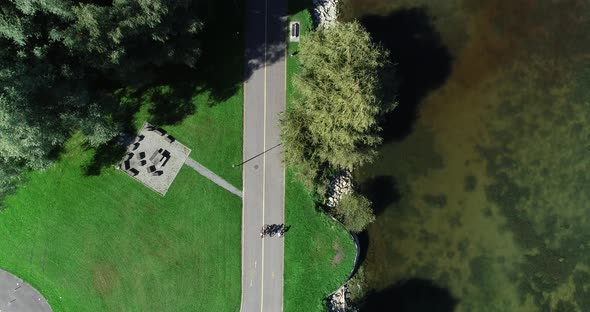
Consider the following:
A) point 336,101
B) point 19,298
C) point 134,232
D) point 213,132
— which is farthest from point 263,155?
point 19,298

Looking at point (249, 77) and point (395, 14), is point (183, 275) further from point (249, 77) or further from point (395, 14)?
point (395, 14)

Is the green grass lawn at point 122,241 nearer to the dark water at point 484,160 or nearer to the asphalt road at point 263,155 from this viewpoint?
the asphalt road at point 263,155

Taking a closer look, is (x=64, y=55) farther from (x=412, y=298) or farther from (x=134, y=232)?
(x=412, y=298)

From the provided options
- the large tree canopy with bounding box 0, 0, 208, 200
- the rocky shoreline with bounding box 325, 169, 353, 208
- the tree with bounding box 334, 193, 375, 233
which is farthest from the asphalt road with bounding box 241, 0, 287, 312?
the large tree canopy with bounding box 0, 0, 208, 200

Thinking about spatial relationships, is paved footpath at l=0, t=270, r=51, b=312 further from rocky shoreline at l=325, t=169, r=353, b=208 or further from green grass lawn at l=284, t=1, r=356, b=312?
rocky shoreline at l=325, t=169, r=353, b=208

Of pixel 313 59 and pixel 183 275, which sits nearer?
pixel 313 59

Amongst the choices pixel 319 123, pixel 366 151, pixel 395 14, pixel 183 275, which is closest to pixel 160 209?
pixel 183 275
